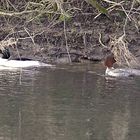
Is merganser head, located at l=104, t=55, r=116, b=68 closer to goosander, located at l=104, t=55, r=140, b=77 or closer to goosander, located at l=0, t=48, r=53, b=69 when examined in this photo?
goosander, located at l=104, t=55, r=140, b=77

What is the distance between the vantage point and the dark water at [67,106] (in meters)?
7.87

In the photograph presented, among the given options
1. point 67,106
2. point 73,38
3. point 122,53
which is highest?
point 67,106

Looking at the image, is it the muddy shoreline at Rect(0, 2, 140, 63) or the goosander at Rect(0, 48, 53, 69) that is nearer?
the goosander at Rect(0, 48, 53, 69)

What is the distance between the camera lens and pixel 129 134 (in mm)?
7875

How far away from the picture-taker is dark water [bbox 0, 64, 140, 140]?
7.87m

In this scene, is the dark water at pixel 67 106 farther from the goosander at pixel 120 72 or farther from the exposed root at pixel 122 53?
the exposed root at pixel 122 53

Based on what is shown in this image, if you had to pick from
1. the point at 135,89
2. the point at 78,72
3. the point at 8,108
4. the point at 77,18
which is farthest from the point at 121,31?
the point at 8,108

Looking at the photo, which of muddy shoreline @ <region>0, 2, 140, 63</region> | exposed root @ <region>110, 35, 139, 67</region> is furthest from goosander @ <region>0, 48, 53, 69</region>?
exposed root @ <region>110, 35, 139, 67</region>

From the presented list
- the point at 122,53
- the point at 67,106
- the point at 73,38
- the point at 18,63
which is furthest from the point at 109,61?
the point at 67,106

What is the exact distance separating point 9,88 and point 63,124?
248 cm

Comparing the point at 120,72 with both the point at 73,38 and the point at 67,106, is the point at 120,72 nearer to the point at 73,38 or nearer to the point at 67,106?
the point at 73,38

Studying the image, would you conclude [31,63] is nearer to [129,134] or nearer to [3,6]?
[3,6]

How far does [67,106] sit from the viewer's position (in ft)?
30.7

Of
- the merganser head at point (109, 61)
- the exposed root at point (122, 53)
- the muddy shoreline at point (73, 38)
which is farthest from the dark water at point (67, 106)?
the muddy shoreline at point (73, 38)
